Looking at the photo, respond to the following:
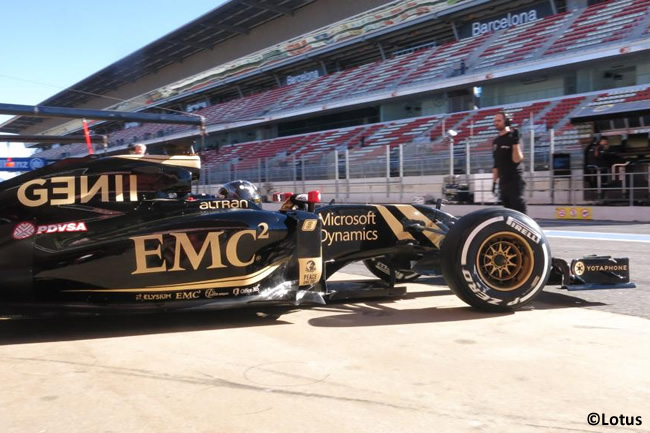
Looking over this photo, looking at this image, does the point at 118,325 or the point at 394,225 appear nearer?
the point at 118,325

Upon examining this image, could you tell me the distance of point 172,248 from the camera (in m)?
3.46

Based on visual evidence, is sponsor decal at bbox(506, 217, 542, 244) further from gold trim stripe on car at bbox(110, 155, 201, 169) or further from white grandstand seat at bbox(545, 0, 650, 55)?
white grandstand seat at bbox(545, 0, 650, 55)

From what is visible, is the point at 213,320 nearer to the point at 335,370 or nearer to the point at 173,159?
the point at 173,159

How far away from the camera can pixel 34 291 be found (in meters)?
3.23

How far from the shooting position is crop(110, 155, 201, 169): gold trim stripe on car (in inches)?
145

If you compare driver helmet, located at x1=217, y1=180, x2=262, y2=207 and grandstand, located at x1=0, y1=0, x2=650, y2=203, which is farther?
grandstand, located at x1=0, y1=0, x2=650, y2=203

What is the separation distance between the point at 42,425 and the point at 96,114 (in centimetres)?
306

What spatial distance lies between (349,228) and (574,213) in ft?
37.8

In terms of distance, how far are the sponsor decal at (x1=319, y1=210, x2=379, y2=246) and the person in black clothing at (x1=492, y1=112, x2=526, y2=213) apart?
5.67 feet

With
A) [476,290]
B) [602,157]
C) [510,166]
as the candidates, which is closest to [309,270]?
[476,290]

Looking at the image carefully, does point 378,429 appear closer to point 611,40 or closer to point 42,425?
point 42,425

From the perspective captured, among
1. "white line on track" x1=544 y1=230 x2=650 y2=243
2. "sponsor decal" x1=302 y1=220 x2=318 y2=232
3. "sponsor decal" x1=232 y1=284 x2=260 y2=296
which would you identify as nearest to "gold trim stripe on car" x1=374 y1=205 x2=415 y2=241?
"sponsor decal" x1=302 y1=220 x2=318 y2=232

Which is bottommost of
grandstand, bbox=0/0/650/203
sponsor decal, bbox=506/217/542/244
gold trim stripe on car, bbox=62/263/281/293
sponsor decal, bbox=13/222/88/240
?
gold trim stripe on car, bbox=62/263/281/293

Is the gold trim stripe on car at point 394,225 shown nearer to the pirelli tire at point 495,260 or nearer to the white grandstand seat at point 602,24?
the pirelli tire at point 495,260
